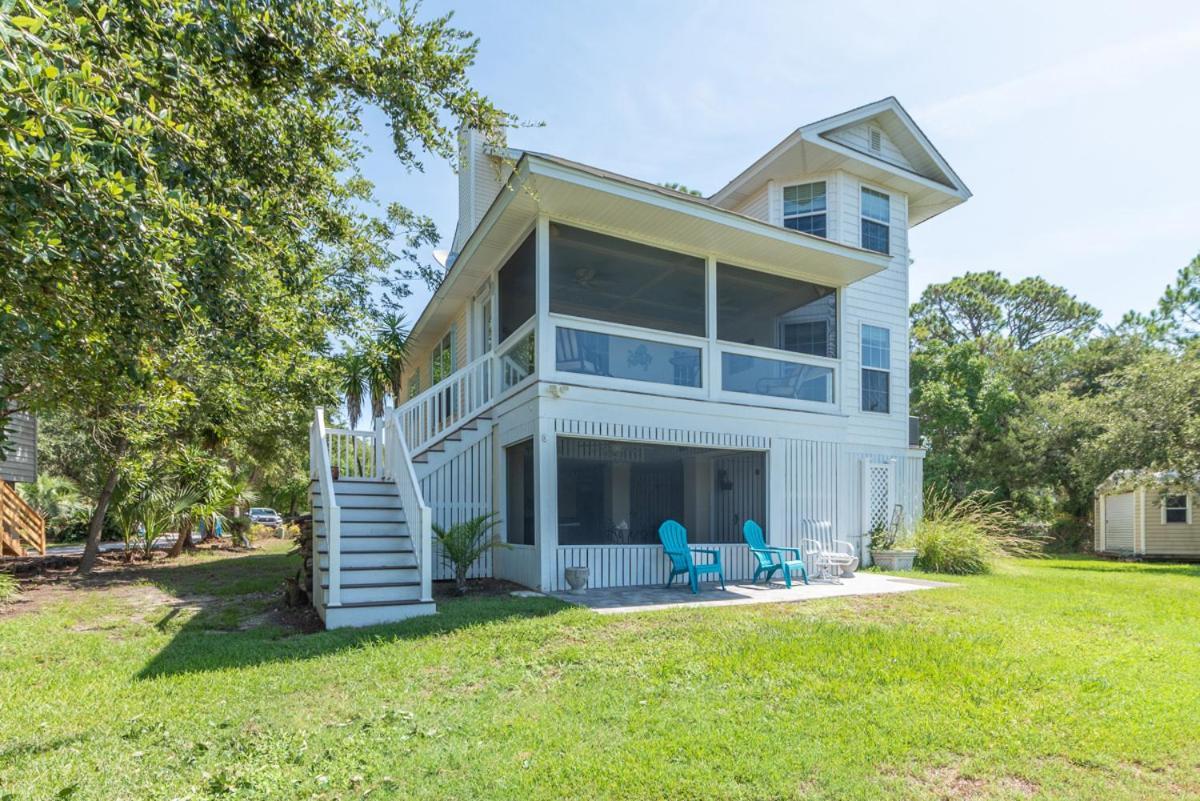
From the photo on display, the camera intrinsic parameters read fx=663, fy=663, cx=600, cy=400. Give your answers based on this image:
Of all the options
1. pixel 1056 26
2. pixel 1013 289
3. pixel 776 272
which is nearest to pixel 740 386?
pixel 776 272

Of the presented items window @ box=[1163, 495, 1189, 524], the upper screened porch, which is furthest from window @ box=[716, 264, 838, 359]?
window @ box=[1163, 495, 1189, 524]

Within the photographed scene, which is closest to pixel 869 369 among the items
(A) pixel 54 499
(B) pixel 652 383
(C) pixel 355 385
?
(B) pixel 652 383

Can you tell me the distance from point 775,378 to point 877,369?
3837 millimetres

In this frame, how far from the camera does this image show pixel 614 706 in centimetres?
441

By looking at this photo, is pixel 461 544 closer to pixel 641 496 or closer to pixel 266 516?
pixel 641 496

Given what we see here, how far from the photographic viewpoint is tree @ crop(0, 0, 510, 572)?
129 inches

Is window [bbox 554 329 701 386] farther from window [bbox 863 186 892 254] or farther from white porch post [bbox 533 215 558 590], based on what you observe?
window [bbox 863 186 892 254]

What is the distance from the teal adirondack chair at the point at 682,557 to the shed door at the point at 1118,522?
20.8m

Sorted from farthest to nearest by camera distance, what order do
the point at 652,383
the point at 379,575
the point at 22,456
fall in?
the point at 22,456 → the point at 652,383 → the point at 379,575

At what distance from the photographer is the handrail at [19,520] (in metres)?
15.5

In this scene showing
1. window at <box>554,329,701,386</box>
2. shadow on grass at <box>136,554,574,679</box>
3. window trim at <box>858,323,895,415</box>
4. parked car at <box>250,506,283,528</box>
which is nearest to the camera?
shadow on grass at <box>136,554,574,679</box>

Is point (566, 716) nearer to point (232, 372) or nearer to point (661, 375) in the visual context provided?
point (661, 375)

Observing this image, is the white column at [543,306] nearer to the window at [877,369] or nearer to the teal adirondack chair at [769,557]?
the teal adirondack chair at [769,557]

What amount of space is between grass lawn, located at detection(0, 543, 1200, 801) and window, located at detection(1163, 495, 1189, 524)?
18.5 metres
